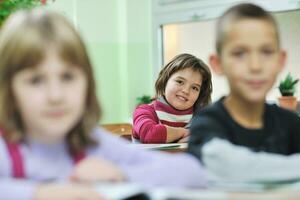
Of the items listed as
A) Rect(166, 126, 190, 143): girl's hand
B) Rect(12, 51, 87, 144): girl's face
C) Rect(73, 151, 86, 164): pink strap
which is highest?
Rect(12, 51, 87, 144): girl's face

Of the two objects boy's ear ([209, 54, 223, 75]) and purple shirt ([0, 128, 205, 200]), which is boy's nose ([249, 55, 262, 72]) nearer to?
boy's ear ([209, 54, 223, 75])

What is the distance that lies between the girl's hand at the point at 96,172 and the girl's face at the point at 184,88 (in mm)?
1644

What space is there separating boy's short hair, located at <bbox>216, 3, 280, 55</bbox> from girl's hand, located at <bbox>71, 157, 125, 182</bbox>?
0.33 m

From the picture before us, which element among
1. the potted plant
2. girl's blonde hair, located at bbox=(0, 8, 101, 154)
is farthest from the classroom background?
girl's blonde hair, located at bbox=(0, 8, 101, 154)

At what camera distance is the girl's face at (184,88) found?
2529mm

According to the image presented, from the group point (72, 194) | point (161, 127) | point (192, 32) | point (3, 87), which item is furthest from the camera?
point (192, 32)

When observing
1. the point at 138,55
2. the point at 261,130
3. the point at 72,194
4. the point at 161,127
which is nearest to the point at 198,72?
the point at 161,127

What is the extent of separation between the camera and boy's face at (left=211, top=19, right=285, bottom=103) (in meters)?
0.98

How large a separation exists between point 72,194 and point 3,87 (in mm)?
230

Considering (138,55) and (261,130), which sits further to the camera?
(138,55)

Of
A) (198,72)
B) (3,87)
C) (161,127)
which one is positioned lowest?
(161,127)

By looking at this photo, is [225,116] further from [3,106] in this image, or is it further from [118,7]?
[118,7]

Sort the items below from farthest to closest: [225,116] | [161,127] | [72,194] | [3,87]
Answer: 1. [161,127]
2. [225,116]
3. [3,87]
4. [72,194]

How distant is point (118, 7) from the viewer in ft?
15.3
